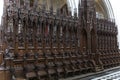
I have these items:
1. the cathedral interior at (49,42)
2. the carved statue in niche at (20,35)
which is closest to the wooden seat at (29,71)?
the cathedral interior at (49,42)

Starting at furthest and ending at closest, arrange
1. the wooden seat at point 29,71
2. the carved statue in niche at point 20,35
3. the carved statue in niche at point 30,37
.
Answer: the carved statue in niche at point 30,37
the carved statue in niche at point 20,35
the wooden seat at point 29,71

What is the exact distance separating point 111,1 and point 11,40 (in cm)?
879

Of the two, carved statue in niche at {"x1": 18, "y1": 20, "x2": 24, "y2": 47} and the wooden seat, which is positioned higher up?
carved statue in niche at {"x1": 18, "y1": 20, "x2": 24, "y2": 47}

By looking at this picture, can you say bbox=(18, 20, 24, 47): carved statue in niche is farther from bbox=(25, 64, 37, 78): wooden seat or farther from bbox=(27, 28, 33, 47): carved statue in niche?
bbox=(25, 64, 37, 78): wooden seat

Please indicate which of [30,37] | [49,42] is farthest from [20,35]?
[49,42]

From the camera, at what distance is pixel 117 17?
12.4 meters

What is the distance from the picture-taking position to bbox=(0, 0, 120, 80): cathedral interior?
5293mm

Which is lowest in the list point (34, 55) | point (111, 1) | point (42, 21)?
point (34, 55)

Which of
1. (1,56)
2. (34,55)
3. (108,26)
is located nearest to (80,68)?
(34,55)

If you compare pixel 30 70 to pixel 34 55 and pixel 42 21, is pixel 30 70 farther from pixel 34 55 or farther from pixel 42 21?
pixel 42 21

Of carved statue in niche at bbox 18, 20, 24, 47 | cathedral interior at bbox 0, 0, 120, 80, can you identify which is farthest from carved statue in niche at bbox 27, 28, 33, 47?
carved statue in niche at bbox 18, 20, 24, 47

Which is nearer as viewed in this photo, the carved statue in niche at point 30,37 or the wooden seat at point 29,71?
the wooden seat at point 29,71

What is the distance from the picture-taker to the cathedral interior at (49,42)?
5.29 m

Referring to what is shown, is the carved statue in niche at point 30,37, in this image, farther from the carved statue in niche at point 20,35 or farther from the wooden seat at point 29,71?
the wooden seat at point 29,71
